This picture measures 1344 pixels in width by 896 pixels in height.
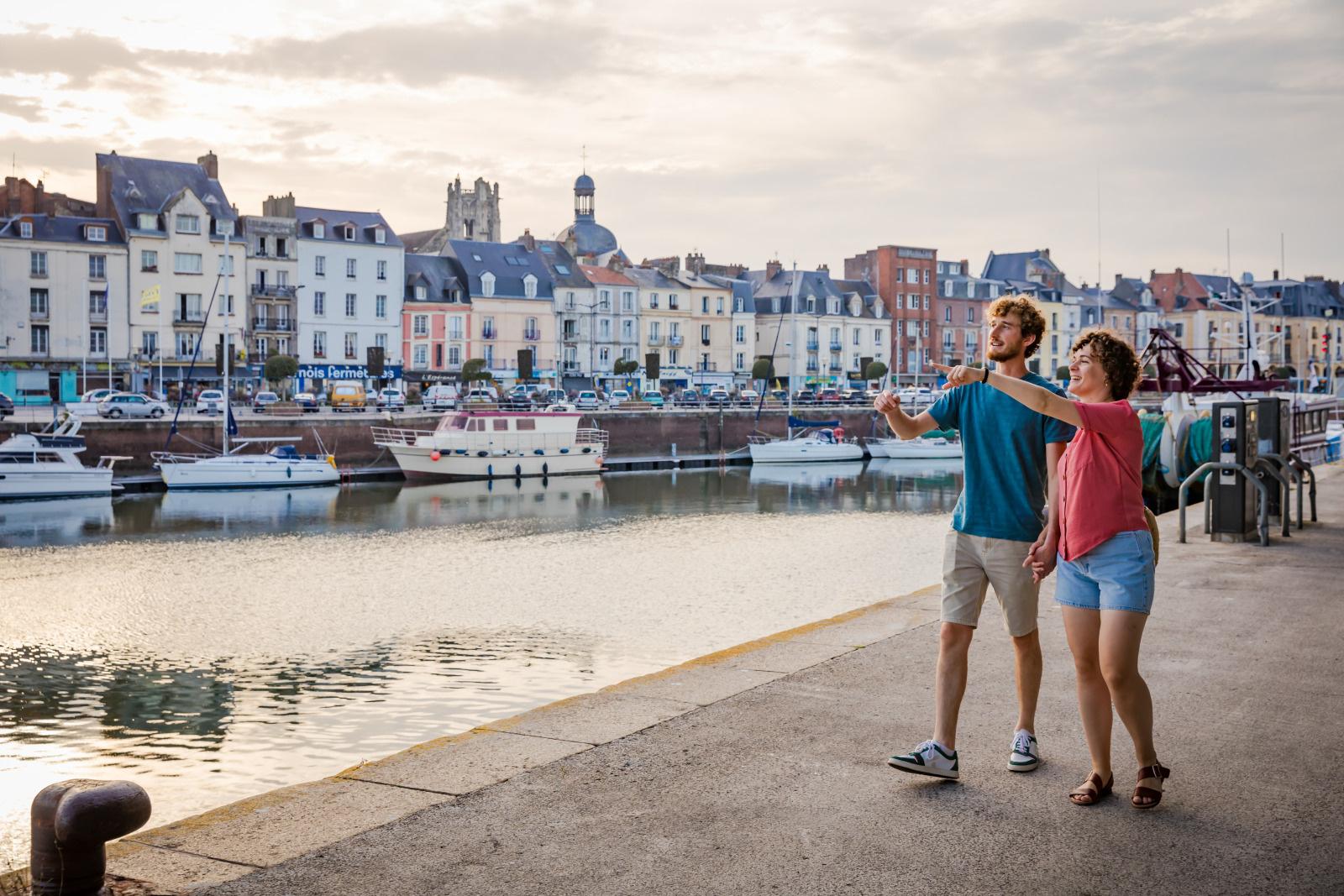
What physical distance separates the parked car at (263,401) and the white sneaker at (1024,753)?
163 feet

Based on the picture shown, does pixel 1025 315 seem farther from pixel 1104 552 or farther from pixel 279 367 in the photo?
pixel 279 367

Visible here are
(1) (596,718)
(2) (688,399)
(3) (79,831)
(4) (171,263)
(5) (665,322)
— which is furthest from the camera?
(5) (665,322)

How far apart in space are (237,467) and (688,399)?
92.6ft

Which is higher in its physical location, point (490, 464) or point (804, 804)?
point (804, 804)

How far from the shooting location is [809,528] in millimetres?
31797


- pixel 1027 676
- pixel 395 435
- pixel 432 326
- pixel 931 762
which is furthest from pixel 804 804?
pixel 432 326

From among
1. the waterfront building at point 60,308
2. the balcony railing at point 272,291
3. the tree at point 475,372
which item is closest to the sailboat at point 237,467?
the waterfront building at point 60,308

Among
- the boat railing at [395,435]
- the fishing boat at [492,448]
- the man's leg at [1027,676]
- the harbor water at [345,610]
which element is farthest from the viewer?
the boat railing at [395,435]

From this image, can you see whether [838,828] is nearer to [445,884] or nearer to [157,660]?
[445,884]

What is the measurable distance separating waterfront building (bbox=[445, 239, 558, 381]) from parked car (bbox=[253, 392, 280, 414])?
19.0 m

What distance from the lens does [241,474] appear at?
137 feet

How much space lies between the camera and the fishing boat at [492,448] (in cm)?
4744

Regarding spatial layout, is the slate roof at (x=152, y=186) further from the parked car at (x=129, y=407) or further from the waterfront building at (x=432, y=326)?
the parked car at (x=129, y=407)

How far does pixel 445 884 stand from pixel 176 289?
66.2 metres
